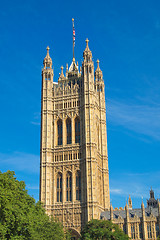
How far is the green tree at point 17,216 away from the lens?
4350 centimetres

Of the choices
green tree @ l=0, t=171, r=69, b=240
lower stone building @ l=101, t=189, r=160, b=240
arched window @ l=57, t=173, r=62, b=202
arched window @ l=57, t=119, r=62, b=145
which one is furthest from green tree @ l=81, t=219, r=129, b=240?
arched window @ l=57, t=119, r=62, b=145

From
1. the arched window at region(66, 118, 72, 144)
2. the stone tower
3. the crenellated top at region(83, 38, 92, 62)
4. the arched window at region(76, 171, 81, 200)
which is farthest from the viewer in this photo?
the crenellated top at region(83, 38, 92, 62)

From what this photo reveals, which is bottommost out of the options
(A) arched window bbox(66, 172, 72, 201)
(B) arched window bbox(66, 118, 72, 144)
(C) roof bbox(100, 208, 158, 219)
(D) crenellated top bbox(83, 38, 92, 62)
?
(C) roof bbox(100, 208, 158, 219)

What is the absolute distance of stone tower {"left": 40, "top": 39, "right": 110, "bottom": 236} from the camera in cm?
7550

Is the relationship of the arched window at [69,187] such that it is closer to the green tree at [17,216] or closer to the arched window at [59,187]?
the arched window at [59,187]

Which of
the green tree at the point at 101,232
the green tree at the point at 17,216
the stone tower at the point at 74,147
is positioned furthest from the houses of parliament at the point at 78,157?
the green tree at the point at 17,216

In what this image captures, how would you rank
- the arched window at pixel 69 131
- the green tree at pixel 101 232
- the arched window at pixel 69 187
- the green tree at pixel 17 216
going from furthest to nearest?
the arched window at pixel 69 131 < the arched window at pixel 69 187 < the green tree at pixel 101 232 < the green tree at pixel 17 216

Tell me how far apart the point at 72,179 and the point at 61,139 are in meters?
9.50

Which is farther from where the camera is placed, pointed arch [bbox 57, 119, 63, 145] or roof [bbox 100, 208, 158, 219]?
pointed arch [bbox 57, 119, 63, 145]

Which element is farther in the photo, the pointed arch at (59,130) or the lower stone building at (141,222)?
the pointed arch at (59,130)

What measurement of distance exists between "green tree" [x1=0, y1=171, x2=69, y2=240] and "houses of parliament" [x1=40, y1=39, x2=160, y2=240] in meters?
20.8

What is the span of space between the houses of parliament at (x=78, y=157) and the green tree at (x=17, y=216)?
68.1 ft

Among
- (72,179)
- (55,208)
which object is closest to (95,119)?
(72,179)

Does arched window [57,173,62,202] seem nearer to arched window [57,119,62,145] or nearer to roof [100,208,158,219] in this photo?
arched window [57,119,62,145]
